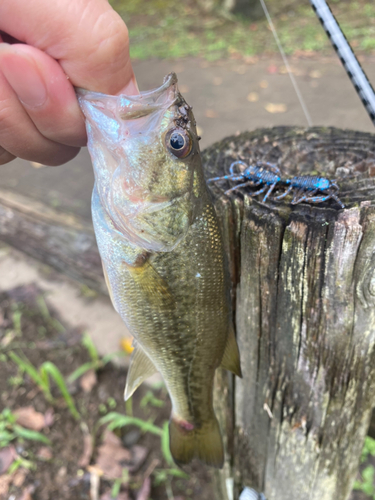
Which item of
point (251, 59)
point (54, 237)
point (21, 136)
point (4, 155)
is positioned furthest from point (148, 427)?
point (251, 59)

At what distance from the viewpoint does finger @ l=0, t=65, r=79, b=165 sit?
3.72 feet

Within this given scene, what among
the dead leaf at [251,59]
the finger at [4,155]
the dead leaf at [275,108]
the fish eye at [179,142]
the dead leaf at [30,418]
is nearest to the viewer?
the fish eye at [179,142]

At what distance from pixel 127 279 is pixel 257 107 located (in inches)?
263

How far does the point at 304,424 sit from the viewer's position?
1631 millimetres

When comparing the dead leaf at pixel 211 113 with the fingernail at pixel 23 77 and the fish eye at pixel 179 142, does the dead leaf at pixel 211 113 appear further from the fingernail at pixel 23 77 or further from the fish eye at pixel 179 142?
the fingernail at pixel 23 77

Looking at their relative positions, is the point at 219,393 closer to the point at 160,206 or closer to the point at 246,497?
the point at 246,497

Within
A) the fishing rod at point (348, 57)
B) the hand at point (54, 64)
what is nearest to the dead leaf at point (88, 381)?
the hand at point (54, 64)

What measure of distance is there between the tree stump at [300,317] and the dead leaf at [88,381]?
166 cm

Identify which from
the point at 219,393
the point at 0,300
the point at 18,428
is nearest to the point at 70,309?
the point at 0,300

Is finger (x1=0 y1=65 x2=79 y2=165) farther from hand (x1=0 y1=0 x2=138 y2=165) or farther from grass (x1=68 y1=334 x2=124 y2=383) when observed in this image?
grass (x1=68 y1=334 x2=124 y2=383)

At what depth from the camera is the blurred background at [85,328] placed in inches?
106

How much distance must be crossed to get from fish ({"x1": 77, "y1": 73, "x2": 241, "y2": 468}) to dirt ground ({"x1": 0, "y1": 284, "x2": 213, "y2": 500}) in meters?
1.81

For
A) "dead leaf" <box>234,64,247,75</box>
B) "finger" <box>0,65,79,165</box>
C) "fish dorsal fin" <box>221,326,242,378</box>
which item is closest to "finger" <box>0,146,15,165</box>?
"finger" <box>0,65,79,165</box>

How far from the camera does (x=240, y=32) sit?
36.3ft
